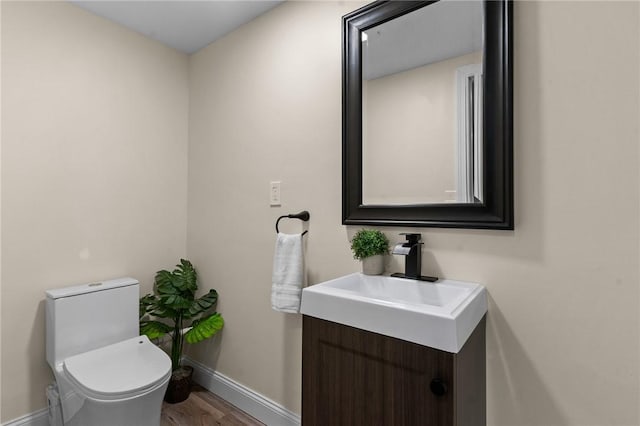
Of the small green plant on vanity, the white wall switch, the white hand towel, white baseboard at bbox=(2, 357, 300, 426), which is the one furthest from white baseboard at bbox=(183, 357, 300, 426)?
the white wall switch

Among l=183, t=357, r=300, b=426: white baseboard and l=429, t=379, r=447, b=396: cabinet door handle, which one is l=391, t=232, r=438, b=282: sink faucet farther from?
l=183, t=357, r=300, b=426: white baseboard

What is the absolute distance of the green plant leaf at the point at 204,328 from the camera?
75.7 inches

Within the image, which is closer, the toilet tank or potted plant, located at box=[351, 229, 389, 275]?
potted plant, located at box=[351, 229, 389, 275]

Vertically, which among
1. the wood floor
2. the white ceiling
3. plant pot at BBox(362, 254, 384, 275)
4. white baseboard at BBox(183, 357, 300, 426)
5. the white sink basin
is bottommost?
the wood floor

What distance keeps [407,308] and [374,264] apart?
0.45m

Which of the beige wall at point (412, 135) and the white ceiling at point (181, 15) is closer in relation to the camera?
the beige wall at point (412, 135)

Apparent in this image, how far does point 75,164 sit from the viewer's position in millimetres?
1830

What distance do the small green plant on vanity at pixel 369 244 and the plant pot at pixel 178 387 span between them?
4.76ft

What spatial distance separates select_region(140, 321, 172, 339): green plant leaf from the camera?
1954mm

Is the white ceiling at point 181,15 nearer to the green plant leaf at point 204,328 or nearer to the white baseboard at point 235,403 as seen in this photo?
the green plant leaf at point 204,328

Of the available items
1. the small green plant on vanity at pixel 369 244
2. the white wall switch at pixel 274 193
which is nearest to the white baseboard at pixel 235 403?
the small green plant on vanity at pixel 369 244

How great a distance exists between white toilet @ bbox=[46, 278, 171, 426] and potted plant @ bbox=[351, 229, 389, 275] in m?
1.04

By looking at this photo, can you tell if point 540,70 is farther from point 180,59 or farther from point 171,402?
point 171,402

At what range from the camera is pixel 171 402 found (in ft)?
6.44
